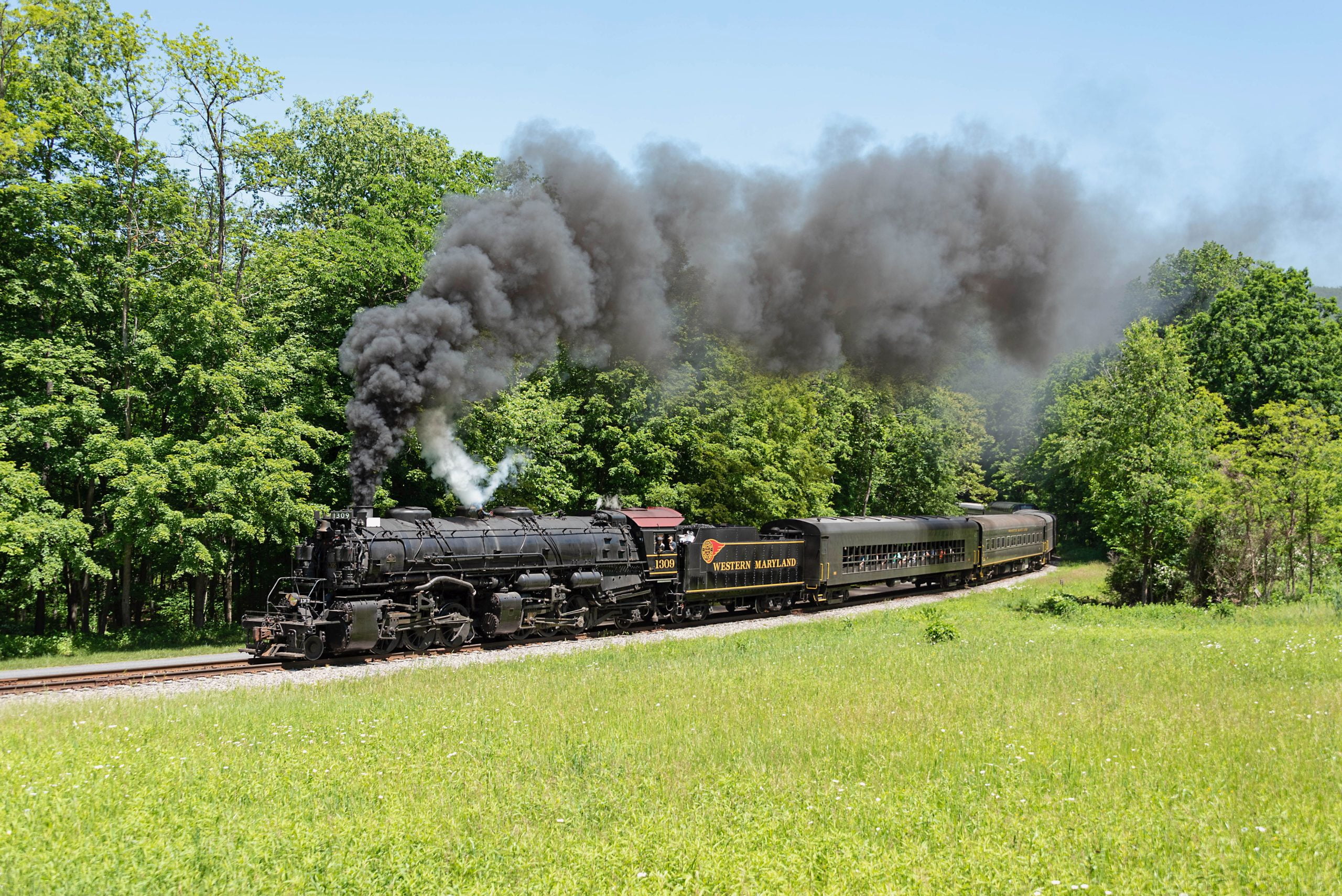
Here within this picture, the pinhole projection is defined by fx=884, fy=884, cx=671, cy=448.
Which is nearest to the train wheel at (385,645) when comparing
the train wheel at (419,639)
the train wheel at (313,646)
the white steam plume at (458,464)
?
the train wheel at (419,639)

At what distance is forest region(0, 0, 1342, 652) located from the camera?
21.0 meters

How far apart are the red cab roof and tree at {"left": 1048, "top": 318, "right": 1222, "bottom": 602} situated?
15513 mm

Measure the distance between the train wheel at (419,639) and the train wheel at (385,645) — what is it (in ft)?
0.66

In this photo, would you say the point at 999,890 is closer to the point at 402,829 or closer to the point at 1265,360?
the point at 402,829

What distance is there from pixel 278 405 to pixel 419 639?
35.6 ft

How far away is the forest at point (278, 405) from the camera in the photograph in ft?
69.1

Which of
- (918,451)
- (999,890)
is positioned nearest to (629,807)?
(999,890)

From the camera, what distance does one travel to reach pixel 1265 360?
48.9 metres

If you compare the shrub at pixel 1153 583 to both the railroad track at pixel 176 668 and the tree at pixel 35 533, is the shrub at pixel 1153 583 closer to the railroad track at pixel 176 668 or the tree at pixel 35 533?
the railroad track at pixel 176 668

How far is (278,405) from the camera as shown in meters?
25.8

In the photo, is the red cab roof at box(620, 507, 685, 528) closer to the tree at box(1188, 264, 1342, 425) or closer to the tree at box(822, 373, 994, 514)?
the tree at box(822, 373, 994, 514)

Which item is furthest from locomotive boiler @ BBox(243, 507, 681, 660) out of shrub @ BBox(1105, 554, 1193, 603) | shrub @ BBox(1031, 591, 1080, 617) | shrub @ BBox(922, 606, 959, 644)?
shrub @ BBox(1105, 554, 1193, 603)

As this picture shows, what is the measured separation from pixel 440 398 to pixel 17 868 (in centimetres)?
1182

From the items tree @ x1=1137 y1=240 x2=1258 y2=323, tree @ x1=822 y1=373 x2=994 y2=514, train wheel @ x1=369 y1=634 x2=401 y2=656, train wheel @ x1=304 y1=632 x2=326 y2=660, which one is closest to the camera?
train wheel @ x1=304 y1=632 x2=326 y2=660
